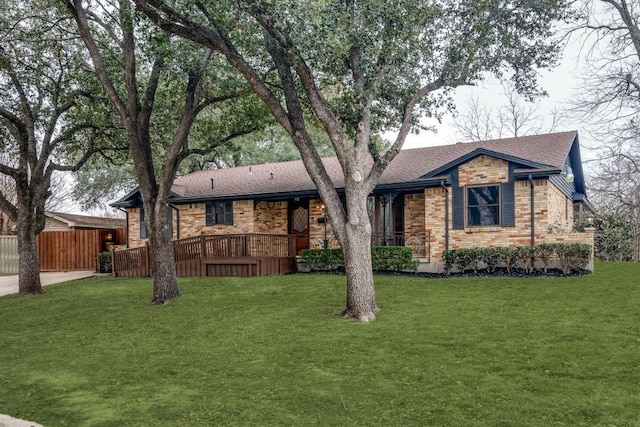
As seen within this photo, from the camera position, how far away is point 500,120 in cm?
3397

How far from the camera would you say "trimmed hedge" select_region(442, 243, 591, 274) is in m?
13.4

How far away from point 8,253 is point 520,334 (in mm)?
20814

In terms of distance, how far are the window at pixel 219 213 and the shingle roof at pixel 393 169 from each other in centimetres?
50

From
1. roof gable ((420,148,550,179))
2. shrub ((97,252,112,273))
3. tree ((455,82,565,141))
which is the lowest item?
shrub ((97,252,112,273))

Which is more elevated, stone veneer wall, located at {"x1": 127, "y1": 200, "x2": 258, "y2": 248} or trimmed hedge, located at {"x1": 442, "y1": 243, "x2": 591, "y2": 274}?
stone veneer wall, located at {"x1": 127, "y1": 200, "x2": 258, "y2": 248}

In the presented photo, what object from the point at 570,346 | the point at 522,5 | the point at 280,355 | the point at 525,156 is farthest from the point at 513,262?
the point at 280,355

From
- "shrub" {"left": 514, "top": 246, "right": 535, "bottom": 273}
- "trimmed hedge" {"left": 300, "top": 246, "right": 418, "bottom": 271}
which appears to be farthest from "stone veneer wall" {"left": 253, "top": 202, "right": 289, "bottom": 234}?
"shrub" {"left": 514, "top": 246, "right": 535, "bottom": 273}

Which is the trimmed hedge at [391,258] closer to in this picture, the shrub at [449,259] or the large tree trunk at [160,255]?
the shrub at [449,259]

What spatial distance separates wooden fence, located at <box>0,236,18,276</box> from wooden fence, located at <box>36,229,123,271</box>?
61.0 inches

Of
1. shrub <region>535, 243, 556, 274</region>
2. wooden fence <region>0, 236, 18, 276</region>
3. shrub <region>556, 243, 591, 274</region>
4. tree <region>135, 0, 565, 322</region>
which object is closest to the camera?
tree <region>135, 0, 565, 322</region>

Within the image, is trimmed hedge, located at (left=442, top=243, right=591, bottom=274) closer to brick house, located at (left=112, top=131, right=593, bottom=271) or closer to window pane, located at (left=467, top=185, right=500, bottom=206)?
brick house, located at (left=112, top=131, right=593, bottom=271)

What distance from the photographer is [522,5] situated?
1104 centimetres

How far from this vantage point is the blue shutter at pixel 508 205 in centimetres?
1525

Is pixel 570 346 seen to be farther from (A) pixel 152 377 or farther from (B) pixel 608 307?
(A) pixel 152 377
